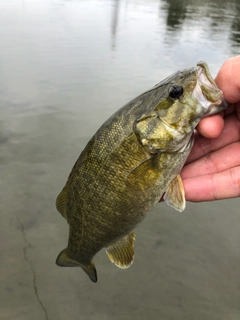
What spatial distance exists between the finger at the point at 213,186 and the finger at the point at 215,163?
8cm

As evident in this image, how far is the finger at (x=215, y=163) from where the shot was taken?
2945 mm

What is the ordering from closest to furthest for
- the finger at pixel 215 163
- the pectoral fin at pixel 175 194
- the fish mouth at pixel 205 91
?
the fish mouth at pixel 205 91 < the pectoral fin at pixel 175 194 < the finger at pixel 215 163

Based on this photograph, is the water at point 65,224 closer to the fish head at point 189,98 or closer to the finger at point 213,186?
the finger at point 213,186

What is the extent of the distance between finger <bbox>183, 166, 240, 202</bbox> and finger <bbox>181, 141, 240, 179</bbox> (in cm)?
8

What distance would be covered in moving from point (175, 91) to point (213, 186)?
968 mm

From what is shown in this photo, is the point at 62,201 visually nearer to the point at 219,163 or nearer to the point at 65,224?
the point at 219,163

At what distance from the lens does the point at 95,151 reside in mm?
2467

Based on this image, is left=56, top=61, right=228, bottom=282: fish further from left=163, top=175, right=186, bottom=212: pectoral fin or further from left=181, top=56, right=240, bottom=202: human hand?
left=181, top=56, right=240, bottom=202: human hand

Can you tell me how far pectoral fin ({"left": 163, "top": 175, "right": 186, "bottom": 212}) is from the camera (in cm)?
260

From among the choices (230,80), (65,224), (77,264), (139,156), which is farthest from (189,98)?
(65,224)

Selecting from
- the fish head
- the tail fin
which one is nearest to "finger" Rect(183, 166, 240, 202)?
the fish head

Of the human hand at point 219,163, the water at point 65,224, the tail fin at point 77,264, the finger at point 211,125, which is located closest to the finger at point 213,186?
the human hand at point 219,163

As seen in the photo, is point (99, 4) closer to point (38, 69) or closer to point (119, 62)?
point (119, 62)

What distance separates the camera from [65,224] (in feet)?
15.0
